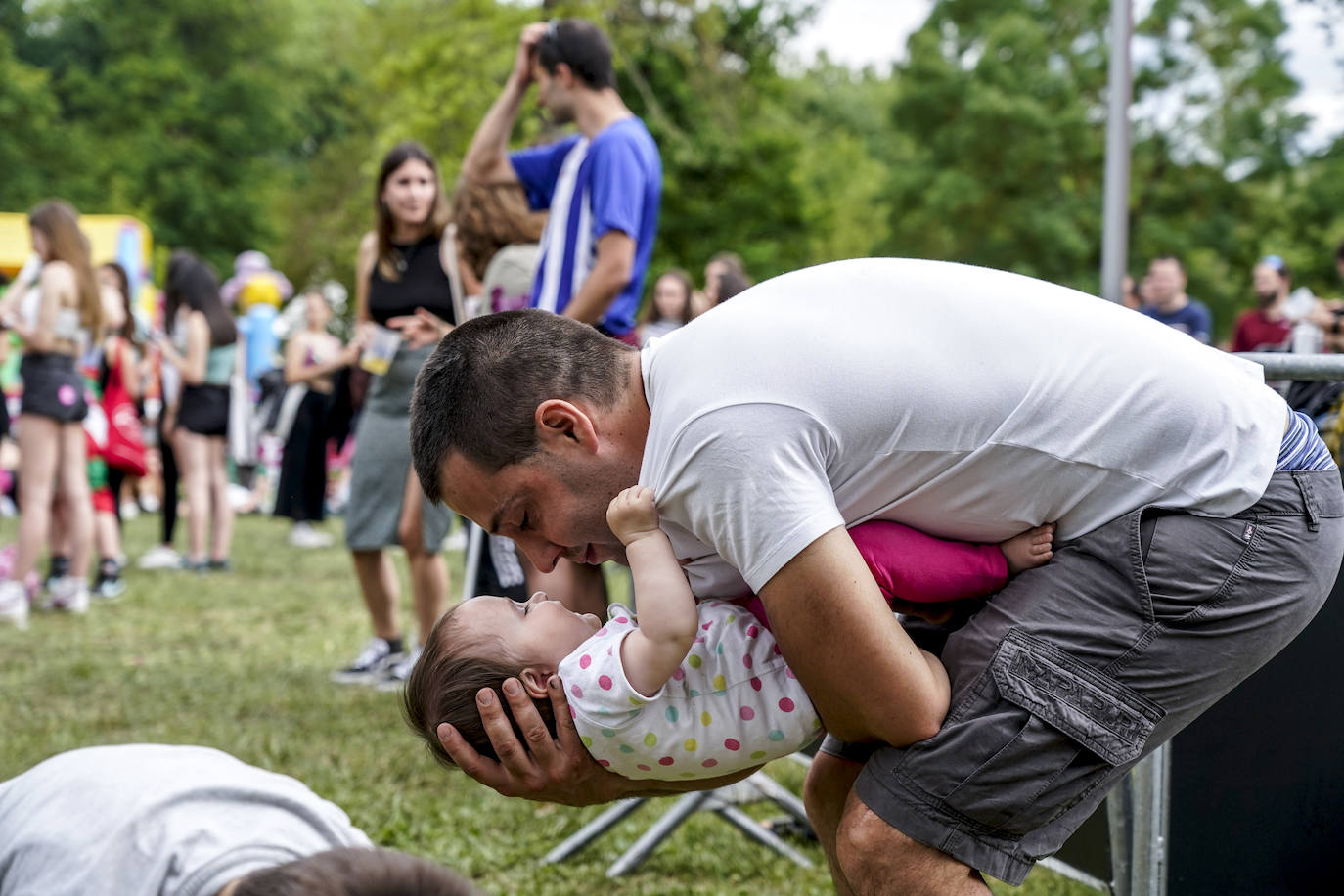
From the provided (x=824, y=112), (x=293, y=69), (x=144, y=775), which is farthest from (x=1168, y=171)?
(x=144, y=775)

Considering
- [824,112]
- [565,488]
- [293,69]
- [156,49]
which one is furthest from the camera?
[824,112]

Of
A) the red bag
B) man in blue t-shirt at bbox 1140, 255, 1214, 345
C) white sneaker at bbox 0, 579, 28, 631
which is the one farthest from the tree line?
white sneaker at bbox 0, 579, 28, 631

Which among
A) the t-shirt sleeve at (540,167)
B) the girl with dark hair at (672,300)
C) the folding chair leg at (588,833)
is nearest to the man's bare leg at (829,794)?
the folding chair leg at (588,833)

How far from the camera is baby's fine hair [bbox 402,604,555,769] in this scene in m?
2.19

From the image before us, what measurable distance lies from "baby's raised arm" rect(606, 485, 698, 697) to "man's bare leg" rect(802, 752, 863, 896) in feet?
1.53

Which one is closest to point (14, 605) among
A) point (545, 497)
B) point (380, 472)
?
point (380, 472)

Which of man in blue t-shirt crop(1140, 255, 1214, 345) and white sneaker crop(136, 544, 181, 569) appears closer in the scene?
white sneaker crop(136, 544, 181, 569)

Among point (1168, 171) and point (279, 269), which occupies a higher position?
point (1168, 171)

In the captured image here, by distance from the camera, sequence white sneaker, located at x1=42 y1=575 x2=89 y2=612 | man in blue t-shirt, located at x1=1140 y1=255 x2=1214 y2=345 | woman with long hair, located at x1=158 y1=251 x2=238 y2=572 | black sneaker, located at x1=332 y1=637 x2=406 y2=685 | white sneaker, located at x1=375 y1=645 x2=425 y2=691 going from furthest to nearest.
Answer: man in blue t-shirt, located at x1=1140 y1=255 x2=1214 y2=345 < woman with long hair, located at x1=158 y1=251 x2=238 y2=572 < white sneaker, located at x1=42 y1=575 x2=89 y2=612 < black sneaker, located at x1=332 y1=637 x2=406 y2=685 < white sneaker, located at x1=375 y1=645 x2=425 y2=691

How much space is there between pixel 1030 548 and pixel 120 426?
26.5 ft

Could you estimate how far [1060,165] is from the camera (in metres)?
28.9

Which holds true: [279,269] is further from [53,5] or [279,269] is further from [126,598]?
[126,598]

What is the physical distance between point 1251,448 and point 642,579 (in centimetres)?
90

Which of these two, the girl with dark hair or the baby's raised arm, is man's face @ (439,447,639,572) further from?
the girl with dark hair
